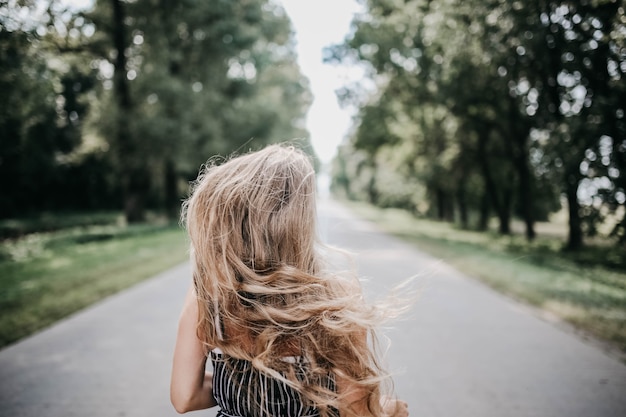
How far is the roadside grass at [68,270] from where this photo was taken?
587cm

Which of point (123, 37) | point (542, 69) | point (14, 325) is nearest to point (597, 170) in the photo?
point (542, 69)

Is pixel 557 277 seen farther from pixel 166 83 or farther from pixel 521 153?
pixel 166 83

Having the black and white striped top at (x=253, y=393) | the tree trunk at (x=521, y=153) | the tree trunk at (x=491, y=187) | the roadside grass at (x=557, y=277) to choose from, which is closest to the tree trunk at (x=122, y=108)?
the roadside grass at (x=557, y=277)

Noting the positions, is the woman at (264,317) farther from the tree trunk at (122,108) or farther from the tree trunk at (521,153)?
the tree trunk at (122,108)

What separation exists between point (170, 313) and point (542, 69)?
953cm

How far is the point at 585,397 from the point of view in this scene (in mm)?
3465

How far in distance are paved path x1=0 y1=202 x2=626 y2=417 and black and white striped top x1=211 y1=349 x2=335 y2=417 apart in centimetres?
84

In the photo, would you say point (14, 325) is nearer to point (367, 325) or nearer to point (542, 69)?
point (367, 325)

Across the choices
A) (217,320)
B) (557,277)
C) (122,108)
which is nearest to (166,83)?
(122,108)

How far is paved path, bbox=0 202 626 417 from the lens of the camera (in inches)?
130

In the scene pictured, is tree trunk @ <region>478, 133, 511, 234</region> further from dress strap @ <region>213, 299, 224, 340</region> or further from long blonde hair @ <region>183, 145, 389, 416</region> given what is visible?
dress strap @ <region>213, 299, 224, 340</region>

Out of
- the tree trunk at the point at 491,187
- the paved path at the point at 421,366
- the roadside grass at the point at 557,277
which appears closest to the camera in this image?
the paved path at the point at 421,366

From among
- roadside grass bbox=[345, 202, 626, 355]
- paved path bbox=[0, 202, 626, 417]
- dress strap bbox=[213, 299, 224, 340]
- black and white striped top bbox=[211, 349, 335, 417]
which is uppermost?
dress strap bbox=[213, 299, 224, 340]

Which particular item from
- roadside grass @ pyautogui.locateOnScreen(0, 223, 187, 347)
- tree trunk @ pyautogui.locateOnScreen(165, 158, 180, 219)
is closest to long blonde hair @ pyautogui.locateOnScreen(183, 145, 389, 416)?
roadside grass @ pyautogui.locateOnScreen(0, 223, 187, 347)
